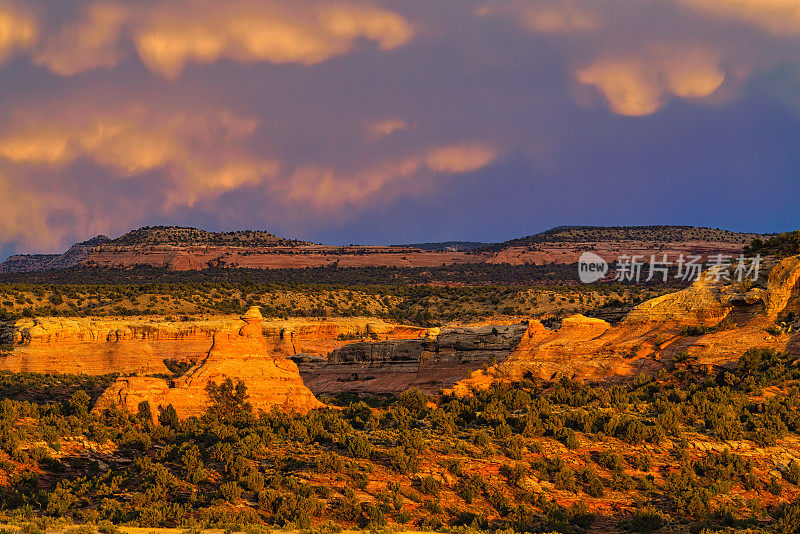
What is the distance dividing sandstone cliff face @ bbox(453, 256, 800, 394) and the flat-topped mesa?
22.8ft

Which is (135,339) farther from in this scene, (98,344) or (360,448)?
(360,448)

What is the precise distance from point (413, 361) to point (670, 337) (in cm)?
2000

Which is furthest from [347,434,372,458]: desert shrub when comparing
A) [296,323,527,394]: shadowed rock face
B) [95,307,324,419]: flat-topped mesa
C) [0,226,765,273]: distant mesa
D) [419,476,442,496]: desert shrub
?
[0,226,765,273]: distant mesa

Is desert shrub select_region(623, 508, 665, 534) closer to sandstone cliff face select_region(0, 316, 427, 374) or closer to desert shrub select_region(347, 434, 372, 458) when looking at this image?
desert shrub select_region(347, 434, 372, 458)

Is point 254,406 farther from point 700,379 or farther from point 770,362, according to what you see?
point 770,362

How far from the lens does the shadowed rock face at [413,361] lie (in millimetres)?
45250

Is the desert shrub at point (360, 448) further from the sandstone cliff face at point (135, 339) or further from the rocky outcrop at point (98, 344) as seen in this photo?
the sandstone cliff face at point (135, 339)

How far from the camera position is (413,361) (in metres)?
51.0

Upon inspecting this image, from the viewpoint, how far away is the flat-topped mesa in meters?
30.0

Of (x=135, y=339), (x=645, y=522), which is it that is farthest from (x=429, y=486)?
(x=135, y=339)

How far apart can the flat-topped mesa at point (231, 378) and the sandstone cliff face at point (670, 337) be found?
6.95m

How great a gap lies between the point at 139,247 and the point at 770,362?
166635 mm

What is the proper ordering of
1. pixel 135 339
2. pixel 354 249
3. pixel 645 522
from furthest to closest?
1. pixel 354 249
2. pixel 135 339
3. pixel 645 522

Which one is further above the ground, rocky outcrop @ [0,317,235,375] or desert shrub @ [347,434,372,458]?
desert shrub @ [347,434,372,458]
